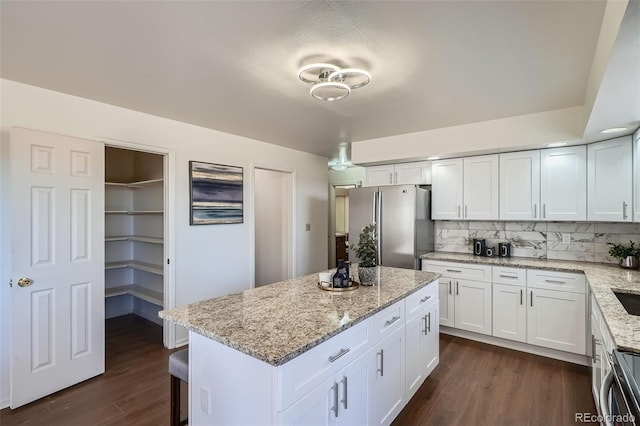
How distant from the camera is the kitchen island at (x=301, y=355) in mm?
1245

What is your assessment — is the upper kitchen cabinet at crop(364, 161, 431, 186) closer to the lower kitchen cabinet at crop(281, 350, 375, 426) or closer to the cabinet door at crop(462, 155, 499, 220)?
the cabinet door at crop(462, 155, 499, 220)

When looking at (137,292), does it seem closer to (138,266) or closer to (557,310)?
(138,266)

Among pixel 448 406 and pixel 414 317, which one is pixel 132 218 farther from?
pixel 448 406

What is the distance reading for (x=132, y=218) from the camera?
4465mm

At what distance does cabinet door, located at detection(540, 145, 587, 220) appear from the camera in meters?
3.01

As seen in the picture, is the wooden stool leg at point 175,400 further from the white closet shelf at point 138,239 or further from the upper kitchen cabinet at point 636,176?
the upper kitchen cabinet at point 636,176

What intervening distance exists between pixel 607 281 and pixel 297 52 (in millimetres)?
2774

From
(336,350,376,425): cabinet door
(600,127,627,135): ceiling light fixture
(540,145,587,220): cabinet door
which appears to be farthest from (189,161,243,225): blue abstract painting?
(600,127,627,135): ceiling light fixture

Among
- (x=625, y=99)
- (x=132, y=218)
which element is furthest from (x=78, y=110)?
(x=625, y=99)

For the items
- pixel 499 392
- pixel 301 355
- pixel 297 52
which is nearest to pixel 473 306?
pixel 499 392

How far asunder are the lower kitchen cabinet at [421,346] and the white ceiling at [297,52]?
172cm

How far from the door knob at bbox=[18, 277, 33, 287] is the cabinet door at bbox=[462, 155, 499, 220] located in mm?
4072

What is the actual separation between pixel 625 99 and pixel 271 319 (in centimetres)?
242

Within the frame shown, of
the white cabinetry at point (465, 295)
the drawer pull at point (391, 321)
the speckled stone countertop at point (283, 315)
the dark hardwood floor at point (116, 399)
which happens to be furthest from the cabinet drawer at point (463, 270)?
the dark hardwood floor at point (116, 399)
